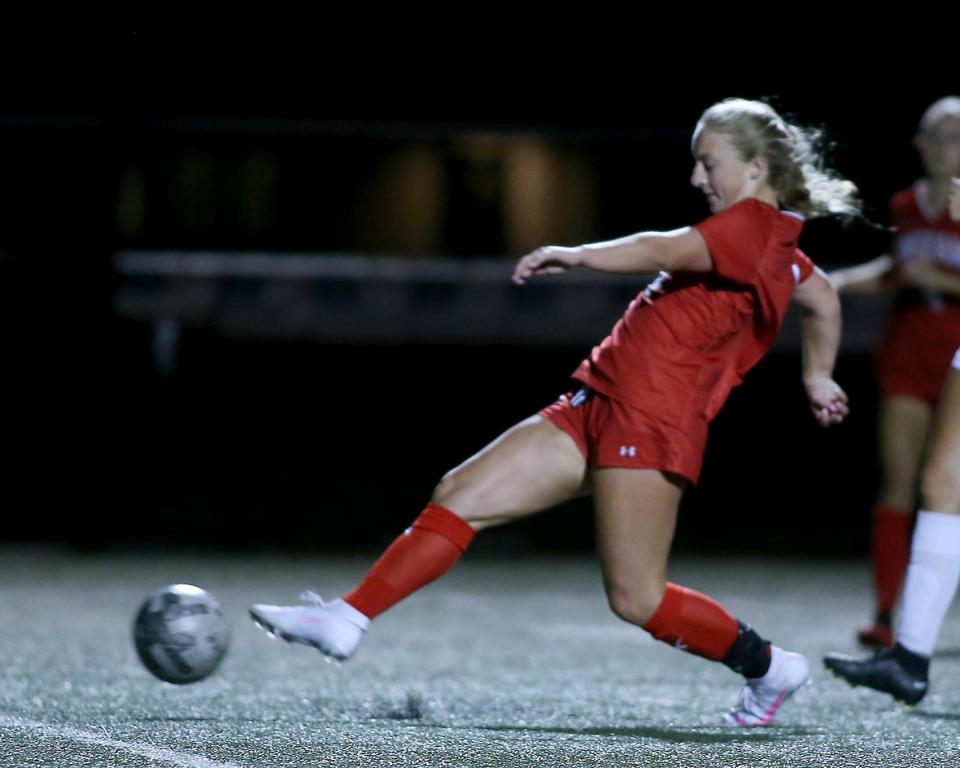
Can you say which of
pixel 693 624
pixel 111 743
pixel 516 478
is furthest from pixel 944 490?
pixel 111 743

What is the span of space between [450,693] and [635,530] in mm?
1104

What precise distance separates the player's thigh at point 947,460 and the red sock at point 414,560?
128 cm

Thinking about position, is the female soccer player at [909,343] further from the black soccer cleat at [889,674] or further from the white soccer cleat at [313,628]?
the white soccer cleat at [313,628]

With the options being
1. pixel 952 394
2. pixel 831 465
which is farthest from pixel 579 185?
pixel 952 394

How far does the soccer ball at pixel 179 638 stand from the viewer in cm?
475

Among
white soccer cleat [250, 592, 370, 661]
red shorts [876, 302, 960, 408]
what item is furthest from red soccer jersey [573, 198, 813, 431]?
red shorts [876, 302, 960, 408]

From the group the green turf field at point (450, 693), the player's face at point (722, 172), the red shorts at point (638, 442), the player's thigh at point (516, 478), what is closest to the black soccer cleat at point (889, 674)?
the green turf field at point (450, 693)

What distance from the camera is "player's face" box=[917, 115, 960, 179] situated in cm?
654

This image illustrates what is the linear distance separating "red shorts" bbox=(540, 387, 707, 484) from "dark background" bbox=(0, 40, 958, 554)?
972mm

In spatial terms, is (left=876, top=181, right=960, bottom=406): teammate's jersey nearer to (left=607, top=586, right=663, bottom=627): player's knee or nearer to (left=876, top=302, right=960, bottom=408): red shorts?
(left=876, top=302, right=960, bottom=408): red shorts

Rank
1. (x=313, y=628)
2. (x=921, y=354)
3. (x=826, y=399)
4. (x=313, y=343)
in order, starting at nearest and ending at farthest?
(x=313, y=628) < (x=826, y=399) < (x=921, y=354) < (x=313, y=343)

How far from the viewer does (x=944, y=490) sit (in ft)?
16.1

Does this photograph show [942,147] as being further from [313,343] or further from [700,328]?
[313,343]

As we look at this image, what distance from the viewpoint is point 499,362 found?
19953 millimetres
